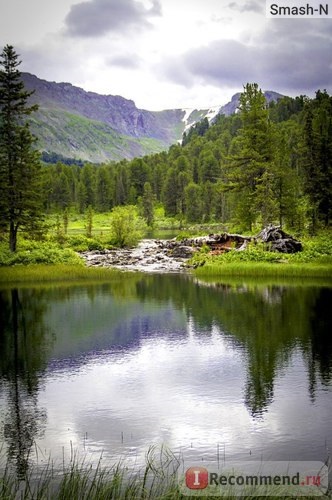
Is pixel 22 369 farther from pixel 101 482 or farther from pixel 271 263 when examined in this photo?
pixel 271 263

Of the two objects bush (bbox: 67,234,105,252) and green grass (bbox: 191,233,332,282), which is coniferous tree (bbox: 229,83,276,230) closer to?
green grass (bbox: 191,233,332,282)

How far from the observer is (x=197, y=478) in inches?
425

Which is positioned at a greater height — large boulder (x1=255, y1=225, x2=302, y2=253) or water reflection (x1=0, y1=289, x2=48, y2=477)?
large boulder (x1=255, y1=225, x2=302, y2=253)

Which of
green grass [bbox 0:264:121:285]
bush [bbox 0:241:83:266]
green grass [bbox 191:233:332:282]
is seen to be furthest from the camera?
bush [bbox 0:241:83:266]

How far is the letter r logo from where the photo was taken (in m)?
10.3

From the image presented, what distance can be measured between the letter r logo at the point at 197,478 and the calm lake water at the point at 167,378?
808mm

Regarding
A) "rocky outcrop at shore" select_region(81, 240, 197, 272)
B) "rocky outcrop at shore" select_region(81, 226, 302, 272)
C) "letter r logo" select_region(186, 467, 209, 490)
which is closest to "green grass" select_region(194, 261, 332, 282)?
"rocky outcrop at shore" select_region(81, 226, 302, 272)

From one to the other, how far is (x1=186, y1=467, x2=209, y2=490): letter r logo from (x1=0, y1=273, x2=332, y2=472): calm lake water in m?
0.81

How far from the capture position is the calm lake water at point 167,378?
1297 cm

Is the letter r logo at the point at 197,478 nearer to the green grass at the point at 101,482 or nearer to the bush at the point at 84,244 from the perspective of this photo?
the green grass at the point at 101,482

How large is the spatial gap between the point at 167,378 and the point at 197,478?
7.35 metres

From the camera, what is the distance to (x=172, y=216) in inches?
5827

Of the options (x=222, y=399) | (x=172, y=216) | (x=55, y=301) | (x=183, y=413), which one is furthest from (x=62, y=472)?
(x=172, y=216)

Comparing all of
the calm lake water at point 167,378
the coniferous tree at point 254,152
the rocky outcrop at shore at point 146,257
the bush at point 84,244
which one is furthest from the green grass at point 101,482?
the bush at point 84,244
